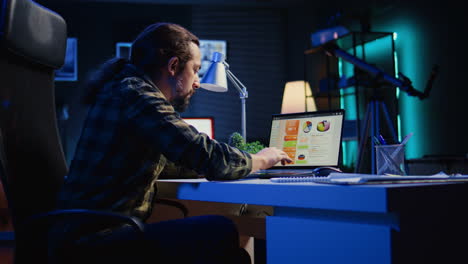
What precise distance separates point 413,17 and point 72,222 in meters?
3.90

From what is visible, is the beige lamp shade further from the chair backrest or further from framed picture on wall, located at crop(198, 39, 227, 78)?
the chair backrest

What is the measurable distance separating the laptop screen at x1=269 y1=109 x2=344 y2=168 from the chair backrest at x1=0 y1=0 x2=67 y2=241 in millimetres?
846

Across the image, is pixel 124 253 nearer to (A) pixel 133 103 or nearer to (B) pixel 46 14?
(A) pixel 133 103

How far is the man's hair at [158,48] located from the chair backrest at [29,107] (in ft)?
0.95

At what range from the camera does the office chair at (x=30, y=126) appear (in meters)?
1.11

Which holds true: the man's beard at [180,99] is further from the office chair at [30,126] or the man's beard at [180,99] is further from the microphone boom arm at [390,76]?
the microphone boom arm at [390,76]

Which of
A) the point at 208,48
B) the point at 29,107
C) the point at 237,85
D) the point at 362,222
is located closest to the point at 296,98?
the point at 208,48

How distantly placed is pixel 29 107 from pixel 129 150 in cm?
40

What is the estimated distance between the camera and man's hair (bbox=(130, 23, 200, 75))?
4.40 feet

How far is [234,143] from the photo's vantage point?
6.03ft

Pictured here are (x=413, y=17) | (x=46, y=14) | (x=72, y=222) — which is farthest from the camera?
(x=413, y=17)

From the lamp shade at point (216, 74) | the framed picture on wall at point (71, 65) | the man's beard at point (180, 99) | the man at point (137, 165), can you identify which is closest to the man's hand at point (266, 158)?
the man at point (137, 165)

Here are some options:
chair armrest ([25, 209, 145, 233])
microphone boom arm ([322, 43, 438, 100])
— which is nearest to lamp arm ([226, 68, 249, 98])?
chair armrest ([25, 209, 145, 233])

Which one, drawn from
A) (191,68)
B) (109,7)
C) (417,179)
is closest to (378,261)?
(417,179)
